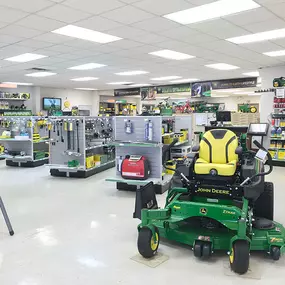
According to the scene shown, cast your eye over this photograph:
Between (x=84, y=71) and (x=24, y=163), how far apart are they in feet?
12.2

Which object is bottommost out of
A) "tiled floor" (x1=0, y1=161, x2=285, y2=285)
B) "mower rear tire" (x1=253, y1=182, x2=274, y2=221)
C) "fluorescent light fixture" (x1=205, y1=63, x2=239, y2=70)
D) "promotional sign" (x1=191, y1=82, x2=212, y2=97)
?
"tiled floor" (x1=0, y1=161, x2=285, y2=285)

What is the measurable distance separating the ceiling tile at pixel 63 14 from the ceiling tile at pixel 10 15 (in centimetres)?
30

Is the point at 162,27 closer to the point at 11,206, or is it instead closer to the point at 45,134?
the point at 11,206

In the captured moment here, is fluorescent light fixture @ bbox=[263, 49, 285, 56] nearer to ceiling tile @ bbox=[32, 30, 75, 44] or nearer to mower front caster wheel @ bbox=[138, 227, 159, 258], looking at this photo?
ceiling tile @ bbox=[32, 30, 75, 44]

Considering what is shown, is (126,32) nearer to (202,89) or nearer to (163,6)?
(163,6)

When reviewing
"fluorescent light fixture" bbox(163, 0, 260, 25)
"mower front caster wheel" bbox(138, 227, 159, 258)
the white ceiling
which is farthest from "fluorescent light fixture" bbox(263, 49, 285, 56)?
"mower front caster wheel" bbox(138, 227, 159, 258)

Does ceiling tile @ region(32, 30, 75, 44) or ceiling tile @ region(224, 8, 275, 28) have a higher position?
ceiling tile @ region(224, 8, 275, 28)

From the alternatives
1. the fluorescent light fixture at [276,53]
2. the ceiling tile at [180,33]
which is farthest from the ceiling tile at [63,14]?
the fluorescent light fixture at [276,53]

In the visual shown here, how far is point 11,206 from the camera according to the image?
16.6 feet

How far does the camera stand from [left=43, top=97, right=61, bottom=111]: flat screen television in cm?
1598

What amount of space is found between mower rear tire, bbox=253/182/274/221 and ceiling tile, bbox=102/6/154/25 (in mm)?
3020

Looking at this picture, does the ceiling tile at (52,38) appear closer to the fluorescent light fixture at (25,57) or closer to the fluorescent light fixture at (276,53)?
the fluorescent light fixture at (25,57)

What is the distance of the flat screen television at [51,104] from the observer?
1598 centimetres

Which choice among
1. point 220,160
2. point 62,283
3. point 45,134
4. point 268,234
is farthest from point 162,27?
point 45,134
